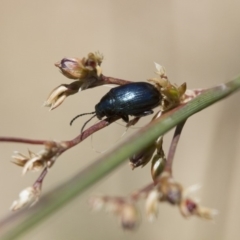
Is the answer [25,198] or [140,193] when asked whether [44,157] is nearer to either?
[25,198]

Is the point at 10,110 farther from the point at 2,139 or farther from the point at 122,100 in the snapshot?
the point at 2,139

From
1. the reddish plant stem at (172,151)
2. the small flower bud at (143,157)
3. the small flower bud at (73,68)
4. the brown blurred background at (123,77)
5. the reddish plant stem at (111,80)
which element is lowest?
the brown blurred background at (123,77)

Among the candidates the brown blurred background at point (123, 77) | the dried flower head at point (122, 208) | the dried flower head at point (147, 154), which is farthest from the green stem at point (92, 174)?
the brown blurred background at point (123, 77)

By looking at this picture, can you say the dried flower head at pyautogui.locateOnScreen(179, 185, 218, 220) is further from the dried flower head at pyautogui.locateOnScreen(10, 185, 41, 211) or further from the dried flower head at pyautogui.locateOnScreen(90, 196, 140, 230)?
the dried flower head at pyautogui.locateOnScreen(10, 185, 41, 211)

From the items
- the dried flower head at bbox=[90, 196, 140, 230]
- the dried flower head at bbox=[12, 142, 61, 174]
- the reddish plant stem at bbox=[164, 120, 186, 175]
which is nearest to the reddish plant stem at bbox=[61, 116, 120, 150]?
the dried flower head at bbox=[12, 142, 61, 174]

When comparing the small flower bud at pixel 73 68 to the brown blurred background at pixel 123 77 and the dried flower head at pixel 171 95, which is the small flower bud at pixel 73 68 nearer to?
the dried flower head at pixel 171 95

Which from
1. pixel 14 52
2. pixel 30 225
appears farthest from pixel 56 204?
pixel 14 52
